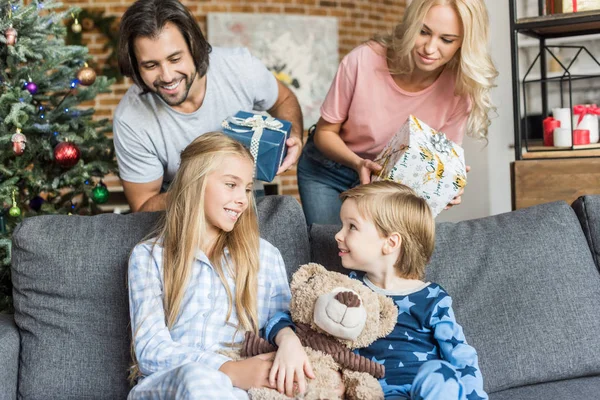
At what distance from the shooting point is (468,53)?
7.18 feet

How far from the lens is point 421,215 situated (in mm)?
1814

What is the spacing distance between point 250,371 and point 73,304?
0.61m

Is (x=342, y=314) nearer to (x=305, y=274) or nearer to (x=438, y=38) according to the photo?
(x=305, y=274)

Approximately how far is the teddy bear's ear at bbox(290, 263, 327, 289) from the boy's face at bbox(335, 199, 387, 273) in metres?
0.09

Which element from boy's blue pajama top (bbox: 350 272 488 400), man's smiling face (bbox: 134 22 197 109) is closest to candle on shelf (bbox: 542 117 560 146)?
boy's blue pajama top (bbox: 350 272 488 400)

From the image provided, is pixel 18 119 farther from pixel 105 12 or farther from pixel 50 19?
pixel 105 12

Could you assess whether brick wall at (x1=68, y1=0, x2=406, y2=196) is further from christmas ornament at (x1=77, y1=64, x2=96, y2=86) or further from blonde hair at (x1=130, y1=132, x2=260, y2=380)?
blonde hair at (x1=130, y1=132, x2=260, y2=380)

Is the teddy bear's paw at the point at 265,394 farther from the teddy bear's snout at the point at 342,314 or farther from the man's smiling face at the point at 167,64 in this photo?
the man's smiling face at the point at 167,64

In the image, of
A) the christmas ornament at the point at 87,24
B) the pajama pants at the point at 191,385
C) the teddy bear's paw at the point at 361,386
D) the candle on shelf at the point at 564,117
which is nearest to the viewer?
the pajama pants at the point at 191,385

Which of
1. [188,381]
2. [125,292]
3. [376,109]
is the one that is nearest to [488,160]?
[376,109]

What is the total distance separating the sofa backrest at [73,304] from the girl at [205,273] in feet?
0.39

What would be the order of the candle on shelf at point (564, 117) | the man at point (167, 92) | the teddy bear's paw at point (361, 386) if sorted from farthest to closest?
the candle on shelf at point (564, 117)
the man at point (167, 92)
the teddy bear's paw at point (361, 386)

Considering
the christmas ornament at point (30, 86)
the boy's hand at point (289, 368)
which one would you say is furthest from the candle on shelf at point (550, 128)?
the christmas ornament at point (30, 86)

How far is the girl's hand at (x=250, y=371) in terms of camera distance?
160cm
